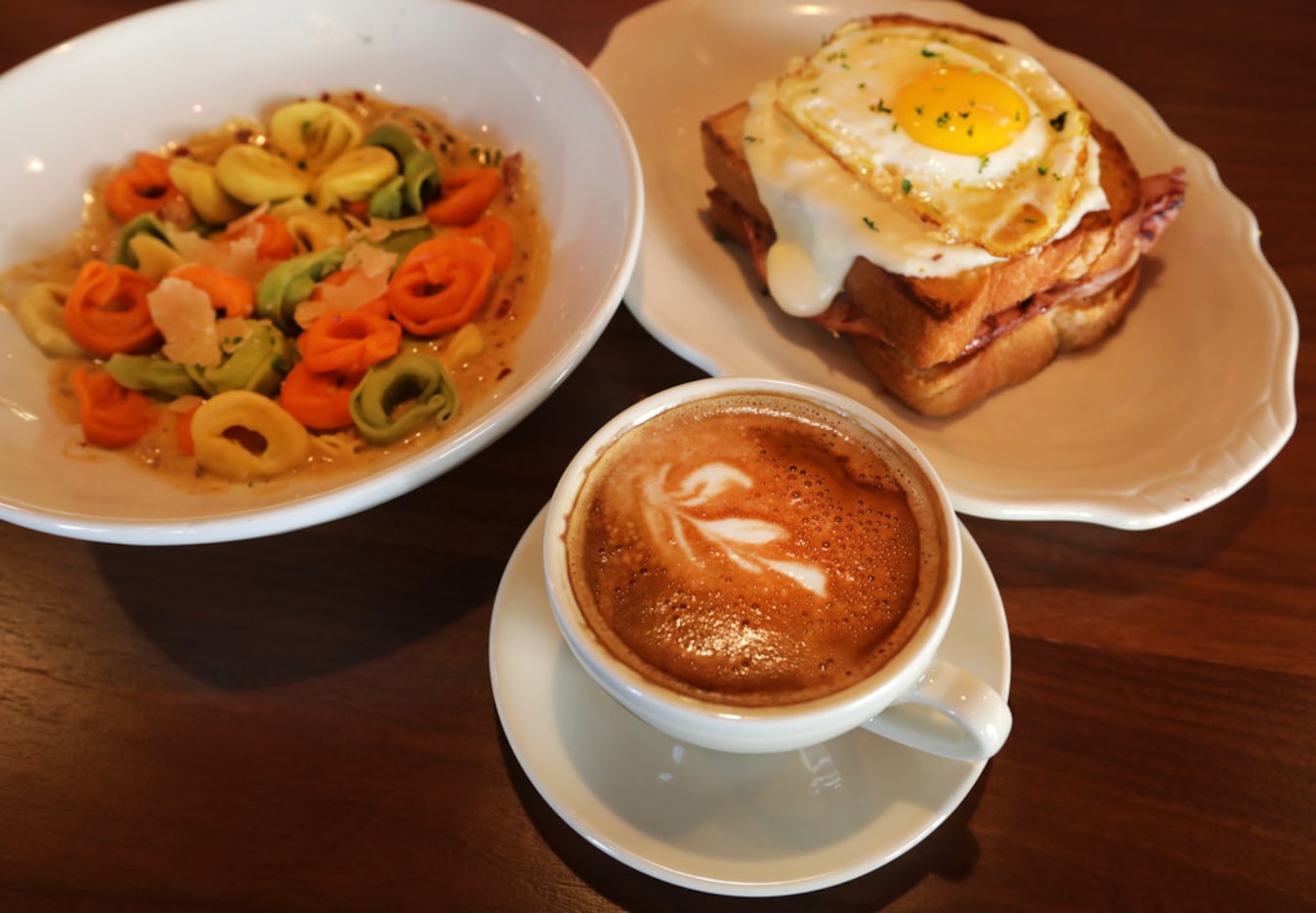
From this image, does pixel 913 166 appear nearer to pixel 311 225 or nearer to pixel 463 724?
pixel 311 225

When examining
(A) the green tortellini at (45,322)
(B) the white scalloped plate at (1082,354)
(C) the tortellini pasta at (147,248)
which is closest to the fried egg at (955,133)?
(B) the white scalloped plate at (1082,354)

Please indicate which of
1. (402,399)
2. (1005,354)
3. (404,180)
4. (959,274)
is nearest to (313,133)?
(404,180)

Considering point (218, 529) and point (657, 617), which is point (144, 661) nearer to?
point (218, 529)

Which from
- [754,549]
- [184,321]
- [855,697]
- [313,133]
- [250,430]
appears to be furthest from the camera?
[313,133]

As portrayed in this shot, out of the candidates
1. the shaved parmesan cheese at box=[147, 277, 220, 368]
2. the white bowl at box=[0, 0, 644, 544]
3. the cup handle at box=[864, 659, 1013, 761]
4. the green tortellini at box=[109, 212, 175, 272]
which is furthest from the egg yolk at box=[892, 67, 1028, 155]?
the green tortellini at box=[109, 212, 175, 272]

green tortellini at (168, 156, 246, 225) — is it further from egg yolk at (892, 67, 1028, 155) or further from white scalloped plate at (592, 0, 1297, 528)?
egg yolk at (892, 67, 1028, 155)
